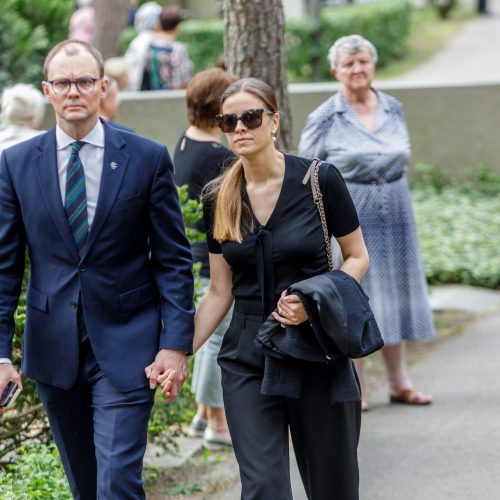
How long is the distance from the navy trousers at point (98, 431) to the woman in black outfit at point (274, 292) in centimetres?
35

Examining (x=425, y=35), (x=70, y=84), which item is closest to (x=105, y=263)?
(x=70, y=84)

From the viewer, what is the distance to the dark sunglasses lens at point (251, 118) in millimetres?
3984

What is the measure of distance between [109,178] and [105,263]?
0.31 metres

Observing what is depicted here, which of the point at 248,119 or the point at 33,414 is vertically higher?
the point at 248,119

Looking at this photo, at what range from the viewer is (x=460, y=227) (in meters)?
11.1

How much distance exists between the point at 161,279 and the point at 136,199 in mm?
315

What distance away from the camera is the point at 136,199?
3.95 meters

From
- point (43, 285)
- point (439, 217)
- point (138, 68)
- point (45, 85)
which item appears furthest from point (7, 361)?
point (138, 68)

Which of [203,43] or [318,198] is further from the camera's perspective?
[203,43]

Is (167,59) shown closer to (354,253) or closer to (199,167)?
(199,167)

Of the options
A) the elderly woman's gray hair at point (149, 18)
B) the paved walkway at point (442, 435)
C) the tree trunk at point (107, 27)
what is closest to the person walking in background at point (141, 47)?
the elderly woman's gray hair at point (149, 18)

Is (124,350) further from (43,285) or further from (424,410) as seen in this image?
(424,410)

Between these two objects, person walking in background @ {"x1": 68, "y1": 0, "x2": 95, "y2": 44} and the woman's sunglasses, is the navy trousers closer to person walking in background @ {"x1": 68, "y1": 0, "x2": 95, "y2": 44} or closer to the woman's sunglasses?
the woman's sunglasses

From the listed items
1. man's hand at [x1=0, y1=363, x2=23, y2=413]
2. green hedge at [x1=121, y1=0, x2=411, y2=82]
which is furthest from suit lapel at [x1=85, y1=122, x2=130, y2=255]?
green hedge at [x1=121, y1=0, x2=411, y2=82]
